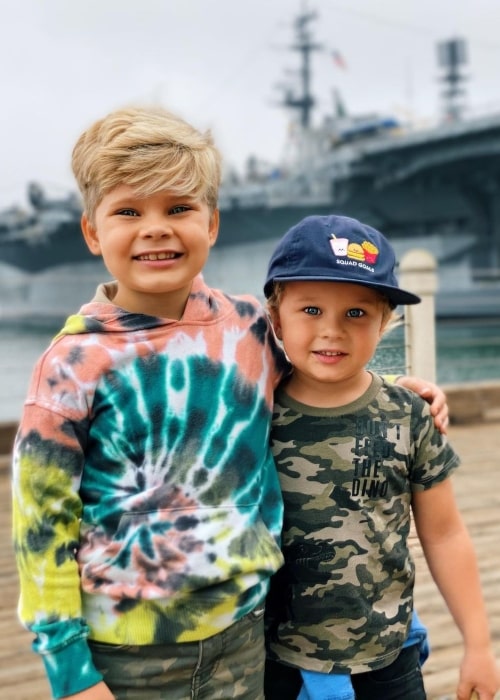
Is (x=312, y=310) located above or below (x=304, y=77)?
below

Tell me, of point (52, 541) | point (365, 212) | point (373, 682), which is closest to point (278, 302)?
point (52, 541)

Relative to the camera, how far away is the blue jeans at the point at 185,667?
1247 mm

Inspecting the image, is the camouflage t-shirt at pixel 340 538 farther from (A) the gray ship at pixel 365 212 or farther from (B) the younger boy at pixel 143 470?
(A) the gray ship at pixel 365 212

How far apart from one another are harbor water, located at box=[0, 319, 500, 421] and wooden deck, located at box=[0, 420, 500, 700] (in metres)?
0.62

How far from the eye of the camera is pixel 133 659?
1.25 metres

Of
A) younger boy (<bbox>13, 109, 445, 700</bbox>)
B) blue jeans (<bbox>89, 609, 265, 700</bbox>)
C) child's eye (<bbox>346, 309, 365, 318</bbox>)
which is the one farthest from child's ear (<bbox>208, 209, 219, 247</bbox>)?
blue jeans (<bbox>89, 609, 265, 700</bbox>)

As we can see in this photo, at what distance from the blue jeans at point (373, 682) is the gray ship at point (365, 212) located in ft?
102

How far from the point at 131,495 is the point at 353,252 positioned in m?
0.54

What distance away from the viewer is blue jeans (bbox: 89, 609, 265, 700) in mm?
1247

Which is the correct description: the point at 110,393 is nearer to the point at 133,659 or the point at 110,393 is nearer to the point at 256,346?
the point at 256,346

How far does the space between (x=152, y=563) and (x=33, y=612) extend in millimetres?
177

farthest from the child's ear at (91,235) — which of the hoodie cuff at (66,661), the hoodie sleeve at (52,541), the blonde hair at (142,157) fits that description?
the hoodie cuff at (66,661)

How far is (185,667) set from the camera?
4.16ft

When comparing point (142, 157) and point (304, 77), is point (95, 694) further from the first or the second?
point (304, 77)
